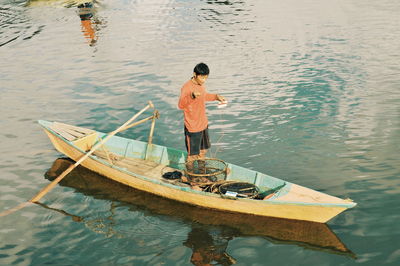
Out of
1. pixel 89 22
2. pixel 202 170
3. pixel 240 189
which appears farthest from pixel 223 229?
pixel 89 22

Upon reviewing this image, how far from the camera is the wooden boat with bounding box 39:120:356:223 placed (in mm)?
7766

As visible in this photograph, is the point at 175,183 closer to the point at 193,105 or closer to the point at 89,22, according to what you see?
the point at 193,105

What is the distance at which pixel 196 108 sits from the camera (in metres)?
8.43

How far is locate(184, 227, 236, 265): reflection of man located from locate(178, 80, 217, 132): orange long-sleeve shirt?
227 cm

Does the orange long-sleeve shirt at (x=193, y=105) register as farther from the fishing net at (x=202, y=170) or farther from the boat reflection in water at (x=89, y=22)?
the boat reflection in water at (x=89, y=22)

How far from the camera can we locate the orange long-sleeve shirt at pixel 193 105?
8125mm

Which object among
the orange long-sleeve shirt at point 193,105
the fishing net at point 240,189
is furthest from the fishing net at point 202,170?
the orange long-sleeve shirt at point 193,105

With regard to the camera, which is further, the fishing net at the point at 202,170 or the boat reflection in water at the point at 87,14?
the boat reflection in water at the point at 87,14

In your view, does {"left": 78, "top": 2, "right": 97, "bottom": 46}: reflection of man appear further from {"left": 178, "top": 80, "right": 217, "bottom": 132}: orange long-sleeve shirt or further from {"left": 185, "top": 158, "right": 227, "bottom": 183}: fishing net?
{"left": 178, "top": 80, "right": 217, "bottom": 132}: orange long-sleeve shirt

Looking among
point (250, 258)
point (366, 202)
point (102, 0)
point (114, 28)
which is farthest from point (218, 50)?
point (102, 0)

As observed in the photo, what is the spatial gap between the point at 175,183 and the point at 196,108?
215 cm

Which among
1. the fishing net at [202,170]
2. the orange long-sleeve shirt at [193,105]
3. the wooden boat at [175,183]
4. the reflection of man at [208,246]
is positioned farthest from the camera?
the fishing net at [202,170]

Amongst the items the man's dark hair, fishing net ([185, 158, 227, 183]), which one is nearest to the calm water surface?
fishing net ([185, 158, 227, 183])

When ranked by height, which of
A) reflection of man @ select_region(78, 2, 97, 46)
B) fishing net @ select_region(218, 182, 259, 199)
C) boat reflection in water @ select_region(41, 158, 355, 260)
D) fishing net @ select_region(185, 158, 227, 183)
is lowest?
boat reflection in water @ select_region(41, 158, 355, 260)
